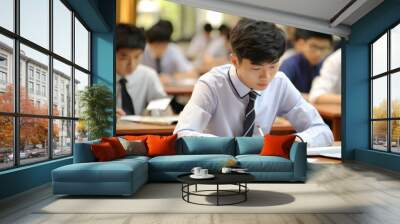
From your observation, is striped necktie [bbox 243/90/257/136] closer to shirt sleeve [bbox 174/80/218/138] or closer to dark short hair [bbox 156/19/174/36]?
shirt sleeve [bbox 174/80/218/138]

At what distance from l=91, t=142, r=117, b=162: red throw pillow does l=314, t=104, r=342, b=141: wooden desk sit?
5576mm

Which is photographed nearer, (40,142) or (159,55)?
(40,142)

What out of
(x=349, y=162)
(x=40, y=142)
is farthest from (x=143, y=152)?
(x=349, y=162)

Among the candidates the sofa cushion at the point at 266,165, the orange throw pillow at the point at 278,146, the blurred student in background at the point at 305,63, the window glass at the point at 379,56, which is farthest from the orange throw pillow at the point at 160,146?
the window glass at the point at 379,56

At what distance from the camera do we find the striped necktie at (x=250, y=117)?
929cm

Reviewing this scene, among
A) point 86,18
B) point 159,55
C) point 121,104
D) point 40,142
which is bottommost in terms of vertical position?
point 40,142

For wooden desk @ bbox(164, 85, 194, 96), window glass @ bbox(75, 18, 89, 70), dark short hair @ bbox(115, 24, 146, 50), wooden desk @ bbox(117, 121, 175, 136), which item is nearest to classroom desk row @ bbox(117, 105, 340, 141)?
wooden desk @ bbox(117, 121, 175, 136)

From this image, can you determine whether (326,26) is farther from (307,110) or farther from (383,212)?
(383,212)

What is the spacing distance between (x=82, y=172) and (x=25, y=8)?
2504 mm

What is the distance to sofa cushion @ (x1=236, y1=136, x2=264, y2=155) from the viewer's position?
22.8ft

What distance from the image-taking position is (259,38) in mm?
9477

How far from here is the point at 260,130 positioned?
937cm

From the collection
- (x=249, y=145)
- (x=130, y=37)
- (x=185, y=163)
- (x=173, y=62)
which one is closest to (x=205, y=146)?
(x=249, y=145)

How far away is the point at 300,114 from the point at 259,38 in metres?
1.93
